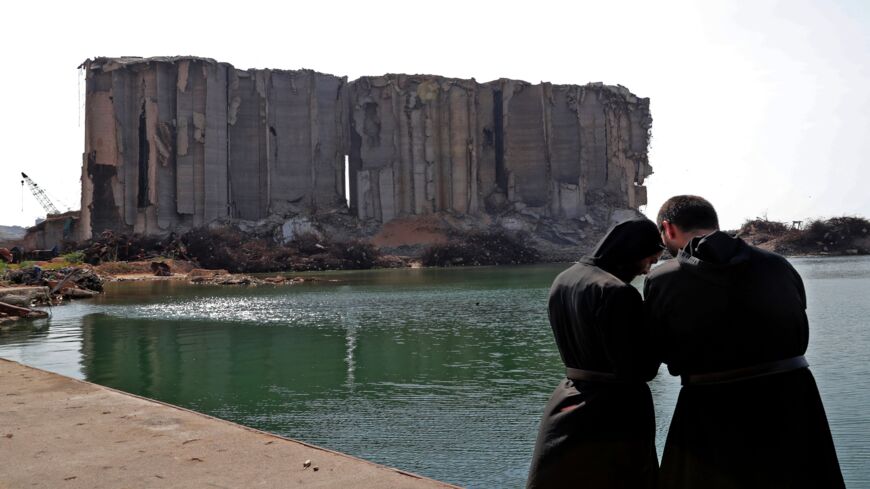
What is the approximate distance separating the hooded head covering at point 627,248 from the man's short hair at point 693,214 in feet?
0.32

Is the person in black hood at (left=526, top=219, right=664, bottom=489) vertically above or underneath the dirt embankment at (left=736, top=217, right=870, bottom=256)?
underneath

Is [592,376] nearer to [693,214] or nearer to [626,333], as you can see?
[626,333]

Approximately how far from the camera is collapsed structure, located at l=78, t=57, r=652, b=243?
5256 centimetres

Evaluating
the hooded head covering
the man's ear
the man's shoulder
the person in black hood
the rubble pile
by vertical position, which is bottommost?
the person in black hood

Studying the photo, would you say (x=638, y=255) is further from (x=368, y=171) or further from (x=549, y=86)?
(x=549, y=86)

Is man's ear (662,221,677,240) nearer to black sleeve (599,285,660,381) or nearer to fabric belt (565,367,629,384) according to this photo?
black sleeve (599,285,660,381)

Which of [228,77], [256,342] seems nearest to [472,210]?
[228,77]

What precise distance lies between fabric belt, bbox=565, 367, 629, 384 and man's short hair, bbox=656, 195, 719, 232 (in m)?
0.61

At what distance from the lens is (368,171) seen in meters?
58.3

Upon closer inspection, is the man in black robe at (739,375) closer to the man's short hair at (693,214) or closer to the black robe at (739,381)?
the black robe at (739,381)

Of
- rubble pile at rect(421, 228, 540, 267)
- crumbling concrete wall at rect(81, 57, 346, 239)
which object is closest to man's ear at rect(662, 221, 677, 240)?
rubble pile at rect(421, 228, 540, 267)

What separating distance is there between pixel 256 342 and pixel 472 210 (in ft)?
151

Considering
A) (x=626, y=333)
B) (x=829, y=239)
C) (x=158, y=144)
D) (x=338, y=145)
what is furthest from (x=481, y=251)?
(x=626, y=333)

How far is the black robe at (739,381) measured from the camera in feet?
8.56
